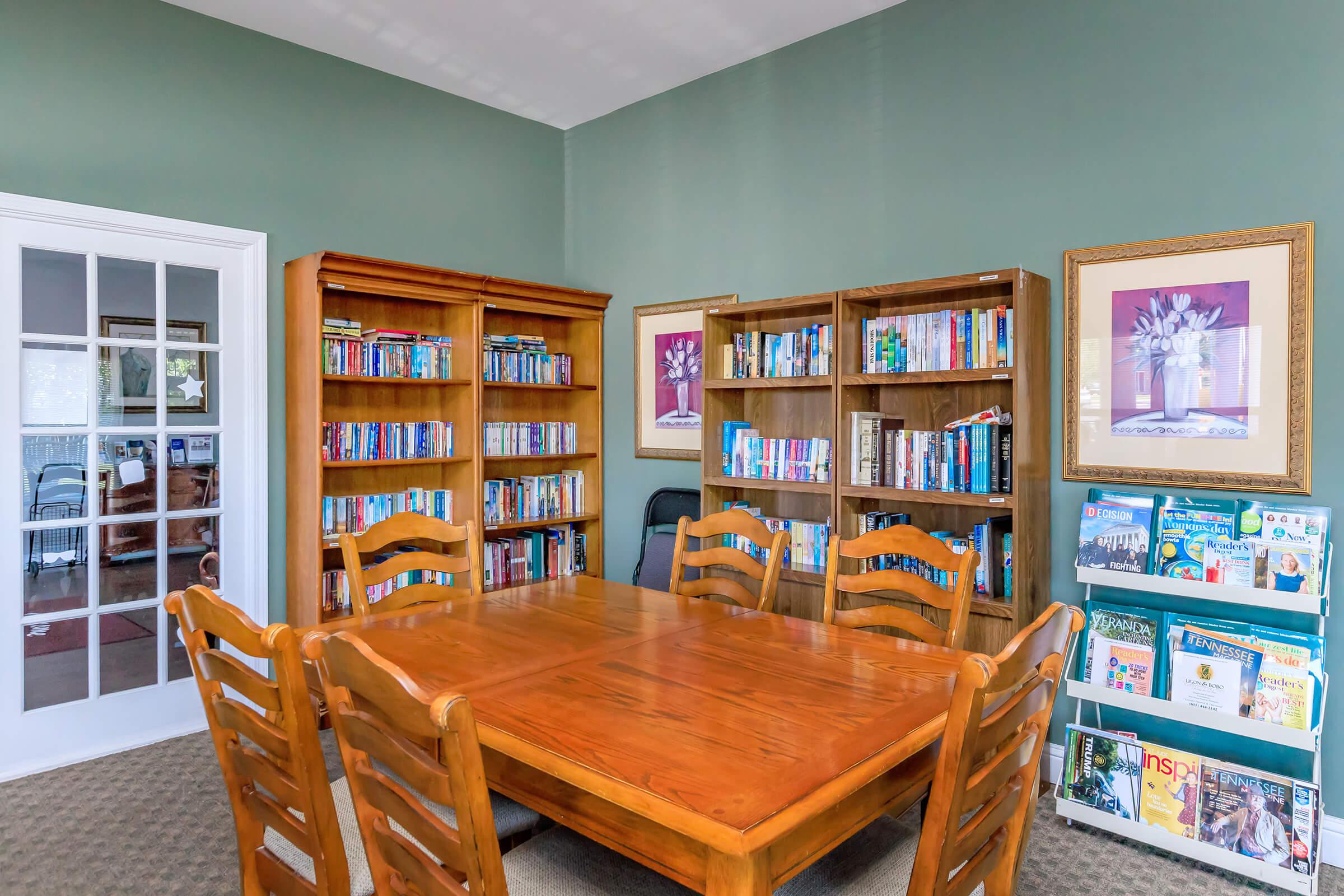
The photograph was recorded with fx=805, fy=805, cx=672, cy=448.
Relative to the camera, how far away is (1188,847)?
2.50 metres

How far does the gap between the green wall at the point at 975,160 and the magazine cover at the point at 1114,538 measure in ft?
0.88

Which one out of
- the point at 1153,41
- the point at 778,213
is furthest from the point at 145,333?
the point at 1153,41

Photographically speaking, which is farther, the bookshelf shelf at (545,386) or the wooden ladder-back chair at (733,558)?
the bookshelf shelf at (545,386)

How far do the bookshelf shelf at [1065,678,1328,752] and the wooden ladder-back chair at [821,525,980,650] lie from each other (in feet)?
2.08

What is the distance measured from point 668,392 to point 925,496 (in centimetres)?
181

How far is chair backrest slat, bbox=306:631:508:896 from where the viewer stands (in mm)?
1169

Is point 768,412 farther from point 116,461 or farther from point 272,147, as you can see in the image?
point 116,461

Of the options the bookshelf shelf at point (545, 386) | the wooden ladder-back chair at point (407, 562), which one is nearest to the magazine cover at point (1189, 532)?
the wooden ladder-back chair at point (407, 562)

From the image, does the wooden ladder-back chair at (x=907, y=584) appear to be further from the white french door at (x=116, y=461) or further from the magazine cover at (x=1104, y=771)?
the white french door at (x=116, y=461)

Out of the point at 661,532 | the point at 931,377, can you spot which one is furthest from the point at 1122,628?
the point at 661,532

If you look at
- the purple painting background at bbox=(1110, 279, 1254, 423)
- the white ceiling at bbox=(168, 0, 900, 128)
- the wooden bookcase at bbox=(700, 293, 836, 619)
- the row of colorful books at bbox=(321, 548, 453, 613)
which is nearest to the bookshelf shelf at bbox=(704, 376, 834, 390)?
the wooden bookcase at bbox=(700, 293, 836, 619)

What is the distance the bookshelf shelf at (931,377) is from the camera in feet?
9.47

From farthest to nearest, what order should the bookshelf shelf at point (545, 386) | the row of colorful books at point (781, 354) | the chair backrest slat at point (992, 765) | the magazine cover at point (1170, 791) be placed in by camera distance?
the bookshelf shelf at point (545, 386) < the row of colorful books at point (781, 354) < the magazine cover at point (1170, 791) < the chair backrest slat at point (992, 765)

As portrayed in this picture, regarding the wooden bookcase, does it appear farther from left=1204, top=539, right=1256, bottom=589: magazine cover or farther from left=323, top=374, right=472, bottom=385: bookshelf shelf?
left=1204, top=539, right=1256, bottom=589: magazine cover
